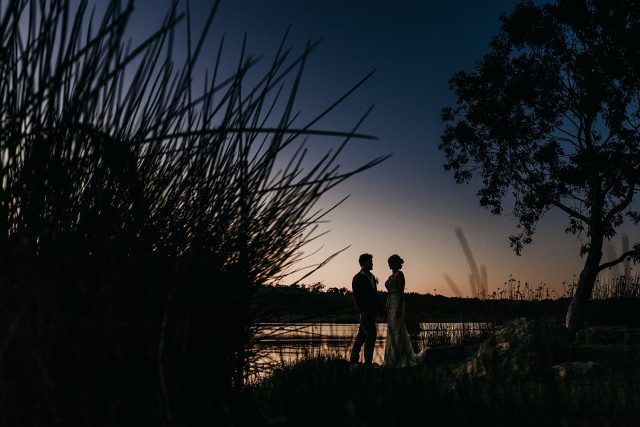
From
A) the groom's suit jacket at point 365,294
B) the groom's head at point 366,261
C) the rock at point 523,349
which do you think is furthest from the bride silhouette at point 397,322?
the rock at point 523,349

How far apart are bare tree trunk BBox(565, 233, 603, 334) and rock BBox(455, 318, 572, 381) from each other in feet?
34.1

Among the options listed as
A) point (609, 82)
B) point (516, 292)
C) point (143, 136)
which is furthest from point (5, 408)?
point (609, 82)

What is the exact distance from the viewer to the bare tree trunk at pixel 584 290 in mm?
18891

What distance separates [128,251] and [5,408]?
45 centimetres

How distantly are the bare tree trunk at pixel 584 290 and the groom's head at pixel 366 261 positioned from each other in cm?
1080

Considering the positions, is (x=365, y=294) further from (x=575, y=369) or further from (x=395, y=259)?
(x=575, y=369)

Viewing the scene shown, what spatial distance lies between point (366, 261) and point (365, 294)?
61cm

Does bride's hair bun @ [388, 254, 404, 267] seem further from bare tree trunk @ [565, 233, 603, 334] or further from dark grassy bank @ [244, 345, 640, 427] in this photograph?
bare tree trunk @ [565, 233, 603, 334]

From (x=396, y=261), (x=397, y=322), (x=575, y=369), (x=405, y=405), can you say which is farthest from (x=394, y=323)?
(x=405, y=405)

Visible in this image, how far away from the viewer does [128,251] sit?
61.9 inches

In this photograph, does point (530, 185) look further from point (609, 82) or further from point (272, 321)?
point (272, 321)

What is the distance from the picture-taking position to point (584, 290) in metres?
19.2

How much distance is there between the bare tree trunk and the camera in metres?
18.9

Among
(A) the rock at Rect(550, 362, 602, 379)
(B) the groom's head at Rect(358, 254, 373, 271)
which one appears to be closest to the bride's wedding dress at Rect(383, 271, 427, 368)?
(B) the groom's head at Rect(358, 254, 373, 271)
